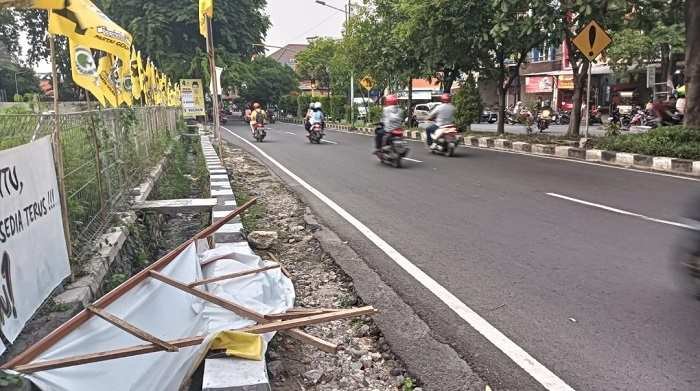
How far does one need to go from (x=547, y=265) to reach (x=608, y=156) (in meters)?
9.13

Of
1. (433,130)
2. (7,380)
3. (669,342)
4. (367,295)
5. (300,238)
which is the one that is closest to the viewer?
(7,380)

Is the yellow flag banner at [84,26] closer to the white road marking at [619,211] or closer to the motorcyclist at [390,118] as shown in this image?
the white road marking at [619,211]

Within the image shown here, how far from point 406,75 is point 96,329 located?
22018mm

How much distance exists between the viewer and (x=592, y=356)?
3396 millimetres

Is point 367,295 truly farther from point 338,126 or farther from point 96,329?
point 338,126

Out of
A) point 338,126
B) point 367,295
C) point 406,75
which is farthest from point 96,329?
point 338,126

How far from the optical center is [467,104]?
23.1m

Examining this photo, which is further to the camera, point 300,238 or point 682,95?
point 682,95

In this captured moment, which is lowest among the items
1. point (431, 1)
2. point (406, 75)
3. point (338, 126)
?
point (338, 126)

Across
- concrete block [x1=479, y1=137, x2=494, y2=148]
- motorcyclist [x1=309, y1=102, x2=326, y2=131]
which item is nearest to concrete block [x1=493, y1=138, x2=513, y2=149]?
concrete block [x1=479, y1=137, x2=494, y2=148]

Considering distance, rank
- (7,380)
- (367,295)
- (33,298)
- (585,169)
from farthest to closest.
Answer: (585,169)
(367,295)
(33,298)
(7,380)

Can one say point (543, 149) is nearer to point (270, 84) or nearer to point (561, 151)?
point (561, 151)

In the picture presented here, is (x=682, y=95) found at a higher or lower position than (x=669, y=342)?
higher

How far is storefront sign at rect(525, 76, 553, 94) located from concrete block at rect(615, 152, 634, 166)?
27.5 meters
